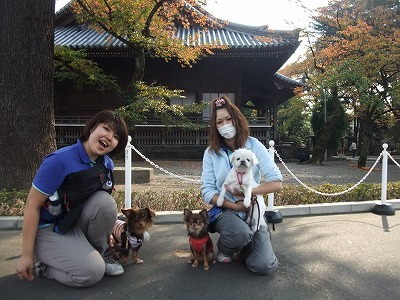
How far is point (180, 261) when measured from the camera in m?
3.14

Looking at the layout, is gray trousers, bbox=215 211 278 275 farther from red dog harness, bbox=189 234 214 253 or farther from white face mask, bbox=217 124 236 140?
white face mask, bbox=217 124 236 140

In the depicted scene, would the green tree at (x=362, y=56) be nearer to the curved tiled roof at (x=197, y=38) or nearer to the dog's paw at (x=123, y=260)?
the curved tiled roof at (x=197, y=38)

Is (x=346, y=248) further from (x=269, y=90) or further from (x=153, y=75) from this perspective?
(x=269, y=90)

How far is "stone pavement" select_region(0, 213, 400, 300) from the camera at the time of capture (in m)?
2.48

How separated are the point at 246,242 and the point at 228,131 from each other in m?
1.03

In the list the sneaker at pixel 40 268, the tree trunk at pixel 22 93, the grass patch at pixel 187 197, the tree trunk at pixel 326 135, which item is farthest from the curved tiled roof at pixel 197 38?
the sneaker at pixel 40 268

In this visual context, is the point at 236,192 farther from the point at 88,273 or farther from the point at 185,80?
the point at 185,80

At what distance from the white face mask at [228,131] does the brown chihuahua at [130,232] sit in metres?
1.00

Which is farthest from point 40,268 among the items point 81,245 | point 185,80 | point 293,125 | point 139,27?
point 293,125

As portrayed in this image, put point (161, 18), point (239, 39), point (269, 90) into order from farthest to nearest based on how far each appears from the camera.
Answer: point (269, 90), point (239, 39), point (161, 18)

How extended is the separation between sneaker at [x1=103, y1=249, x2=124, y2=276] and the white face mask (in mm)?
1514

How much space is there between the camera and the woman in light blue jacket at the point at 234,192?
2.79 meters

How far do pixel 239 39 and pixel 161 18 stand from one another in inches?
201

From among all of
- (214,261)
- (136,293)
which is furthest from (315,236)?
(136,293)
